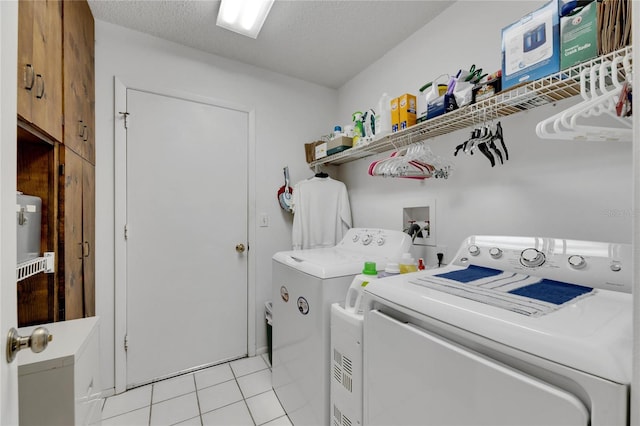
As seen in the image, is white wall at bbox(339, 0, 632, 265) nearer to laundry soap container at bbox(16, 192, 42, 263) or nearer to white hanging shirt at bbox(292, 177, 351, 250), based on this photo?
white hanging shirt at bbox(292, 177, 351, 250)

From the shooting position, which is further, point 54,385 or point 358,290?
point 358,290

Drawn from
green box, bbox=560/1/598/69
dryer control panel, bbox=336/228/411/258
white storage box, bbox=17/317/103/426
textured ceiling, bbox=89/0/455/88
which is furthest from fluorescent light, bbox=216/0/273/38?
white storage box, bbox=17/317/103/426

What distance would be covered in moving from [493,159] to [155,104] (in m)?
2.30

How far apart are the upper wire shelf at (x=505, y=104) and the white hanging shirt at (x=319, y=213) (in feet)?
2.25

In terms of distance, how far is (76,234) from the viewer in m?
1.50

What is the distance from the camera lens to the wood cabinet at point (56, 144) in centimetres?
103

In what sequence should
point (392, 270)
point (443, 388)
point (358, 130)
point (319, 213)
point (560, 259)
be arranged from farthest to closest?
point (319, 213) → point (358, 130) → point (392, 270) → point (560, 259) → point (443, 388)

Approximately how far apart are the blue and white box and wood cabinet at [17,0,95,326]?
1810 mm

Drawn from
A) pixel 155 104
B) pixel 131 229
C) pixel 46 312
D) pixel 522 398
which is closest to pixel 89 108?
pixel 155 104

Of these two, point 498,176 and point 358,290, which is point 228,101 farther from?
point 498,176

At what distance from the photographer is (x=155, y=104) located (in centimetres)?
208

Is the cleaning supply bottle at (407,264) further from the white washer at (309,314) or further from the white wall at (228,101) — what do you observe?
the white wall at (228,101)

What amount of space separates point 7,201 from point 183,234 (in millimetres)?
1628

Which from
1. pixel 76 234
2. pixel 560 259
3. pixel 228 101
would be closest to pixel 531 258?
pixel 560 259
